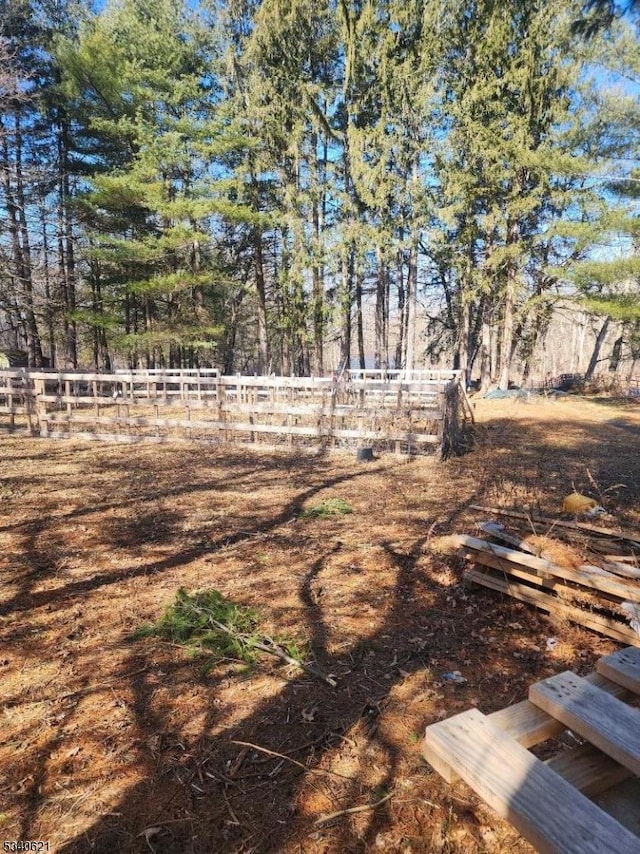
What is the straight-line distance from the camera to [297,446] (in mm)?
10797

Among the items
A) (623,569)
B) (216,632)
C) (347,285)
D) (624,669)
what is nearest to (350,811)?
(624,669)

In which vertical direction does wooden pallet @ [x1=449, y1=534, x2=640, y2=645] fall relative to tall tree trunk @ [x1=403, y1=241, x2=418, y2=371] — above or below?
below

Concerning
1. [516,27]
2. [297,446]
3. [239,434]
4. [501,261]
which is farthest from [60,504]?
[516,27]

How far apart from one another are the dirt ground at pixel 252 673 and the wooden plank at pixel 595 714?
0.74 meters

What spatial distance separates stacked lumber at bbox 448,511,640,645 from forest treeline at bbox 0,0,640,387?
1557 cm

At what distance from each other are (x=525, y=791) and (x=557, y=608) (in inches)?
103

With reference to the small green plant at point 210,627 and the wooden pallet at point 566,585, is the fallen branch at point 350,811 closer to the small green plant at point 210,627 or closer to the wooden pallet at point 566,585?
the small green plant at point 210,627

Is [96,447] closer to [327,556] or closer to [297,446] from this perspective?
[297,446]

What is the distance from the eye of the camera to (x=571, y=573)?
138 inches

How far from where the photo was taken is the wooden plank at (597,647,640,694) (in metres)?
1.73

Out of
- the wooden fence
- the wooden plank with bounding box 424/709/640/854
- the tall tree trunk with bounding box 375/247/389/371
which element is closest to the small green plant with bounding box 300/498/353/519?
the wooden fence

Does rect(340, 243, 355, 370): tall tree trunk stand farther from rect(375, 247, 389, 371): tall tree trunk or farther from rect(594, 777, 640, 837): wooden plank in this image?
rect(594, 777, 640, 837): wooden plank

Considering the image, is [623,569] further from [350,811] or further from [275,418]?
[275,418]

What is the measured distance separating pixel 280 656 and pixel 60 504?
4679 millimetres
